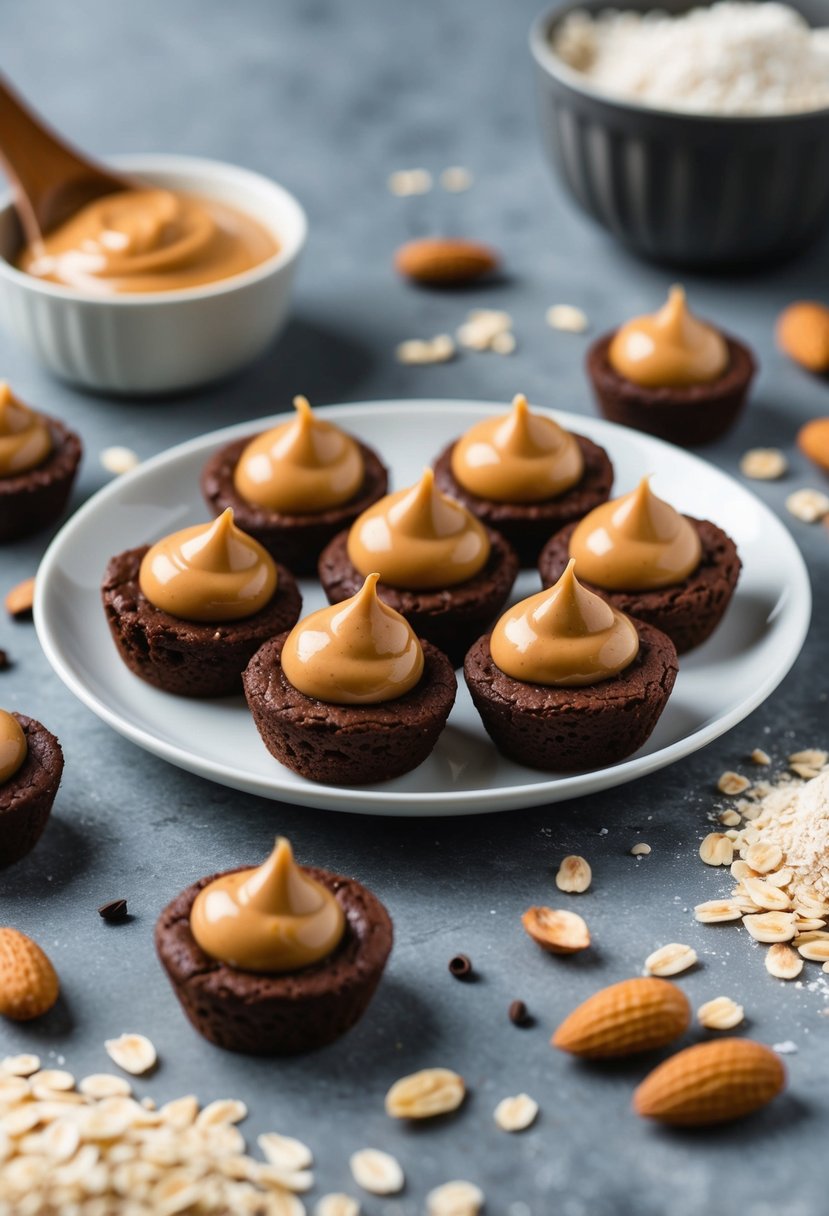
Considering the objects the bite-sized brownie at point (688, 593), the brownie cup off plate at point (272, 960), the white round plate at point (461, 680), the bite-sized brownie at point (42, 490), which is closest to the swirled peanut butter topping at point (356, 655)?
the white round plate at point (461, 680)

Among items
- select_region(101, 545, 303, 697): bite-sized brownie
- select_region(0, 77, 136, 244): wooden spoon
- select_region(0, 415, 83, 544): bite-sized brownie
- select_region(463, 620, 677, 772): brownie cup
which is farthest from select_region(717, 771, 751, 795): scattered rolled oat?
select_region(0, 77, 136, 244): wooden spoon

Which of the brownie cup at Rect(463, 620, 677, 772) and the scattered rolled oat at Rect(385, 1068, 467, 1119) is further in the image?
the brownie cup at Rect(463, 620, 677, 772)

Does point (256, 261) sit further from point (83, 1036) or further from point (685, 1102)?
point (685, 1102)

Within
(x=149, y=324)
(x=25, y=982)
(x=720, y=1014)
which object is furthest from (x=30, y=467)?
(x=720, y=1014)

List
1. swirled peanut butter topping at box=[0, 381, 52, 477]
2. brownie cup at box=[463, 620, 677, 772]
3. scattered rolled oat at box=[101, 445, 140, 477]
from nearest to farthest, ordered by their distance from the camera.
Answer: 1. brownie cup at box=[463, 620, 677, 772]
2. swirled peanut butter topping at box=[0, 381, 52, 477]
3. scattered rolled oat at box=[101, 445, 140, 477]

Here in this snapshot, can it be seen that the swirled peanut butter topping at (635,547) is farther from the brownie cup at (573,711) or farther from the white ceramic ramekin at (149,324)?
the white ceramic ramekin at (149,324)

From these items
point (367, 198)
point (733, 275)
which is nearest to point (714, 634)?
point (733, 275)

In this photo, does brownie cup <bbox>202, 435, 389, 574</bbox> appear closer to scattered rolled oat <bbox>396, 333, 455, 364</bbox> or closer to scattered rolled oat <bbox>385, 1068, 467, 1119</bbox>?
scattered rolled oat <bbox>396, 333, 455, 364</bbox>

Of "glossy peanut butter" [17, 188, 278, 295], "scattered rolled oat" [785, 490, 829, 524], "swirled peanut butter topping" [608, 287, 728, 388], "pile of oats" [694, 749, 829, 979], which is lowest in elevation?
"scattered rolled oat" [785, 490, 829, 524]
